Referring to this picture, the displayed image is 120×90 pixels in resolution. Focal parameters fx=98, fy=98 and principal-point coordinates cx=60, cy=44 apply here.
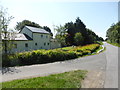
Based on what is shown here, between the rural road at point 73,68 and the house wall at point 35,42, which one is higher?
the house wall at point 35,42

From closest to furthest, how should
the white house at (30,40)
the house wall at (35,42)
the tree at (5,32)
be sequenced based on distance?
the tree at (5,32)
the house wall at (35,42)
the white house at (30,40)

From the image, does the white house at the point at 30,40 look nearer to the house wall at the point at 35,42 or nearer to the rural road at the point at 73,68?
the house wall at the point at 35,42

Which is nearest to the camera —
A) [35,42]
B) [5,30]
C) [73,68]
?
[73,68]

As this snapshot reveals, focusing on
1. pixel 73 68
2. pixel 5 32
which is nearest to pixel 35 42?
pixel 5 32

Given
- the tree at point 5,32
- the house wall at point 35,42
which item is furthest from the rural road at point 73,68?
→ the house wall at point 35,42

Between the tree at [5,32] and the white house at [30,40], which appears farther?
the white house at [30,40]

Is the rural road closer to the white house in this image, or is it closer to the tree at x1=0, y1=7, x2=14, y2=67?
the tree at x1=0, y1=7, x2=14, y2=67

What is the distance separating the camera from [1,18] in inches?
462

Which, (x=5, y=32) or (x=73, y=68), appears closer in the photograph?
(x=73, y=68)

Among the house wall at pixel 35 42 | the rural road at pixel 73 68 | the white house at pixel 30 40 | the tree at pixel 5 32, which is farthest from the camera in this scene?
the white house at pixel 30 40

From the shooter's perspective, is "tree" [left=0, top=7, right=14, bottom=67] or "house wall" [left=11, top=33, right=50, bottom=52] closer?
"tree" [left=0, top=7, right=14, bottom=67]

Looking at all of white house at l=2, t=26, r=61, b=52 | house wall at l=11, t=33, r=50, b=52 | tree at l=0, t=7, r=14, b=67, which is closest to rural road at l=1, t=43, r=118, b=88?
tree at l=0, t=7, r=14, b=67

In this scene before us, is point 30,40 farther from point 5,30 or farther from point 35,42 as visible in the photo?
point 5,30

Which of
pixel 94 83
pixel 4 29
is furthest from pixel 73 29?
pixel 94 83
